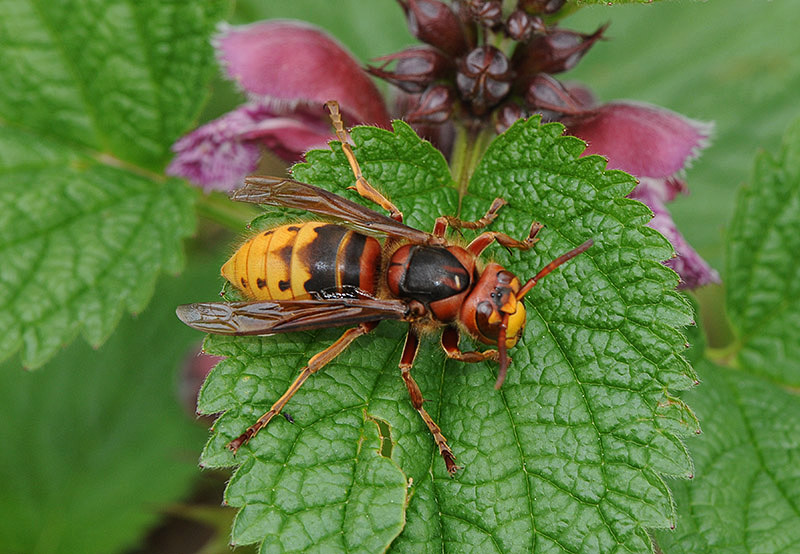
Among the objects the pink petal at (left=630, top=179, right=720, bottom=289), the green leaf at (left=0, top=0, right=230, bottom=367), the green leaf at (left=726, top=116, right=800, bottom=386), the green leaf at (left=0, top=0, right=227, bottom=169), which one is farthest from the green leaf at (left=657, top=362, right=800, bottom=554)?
the green leaf at (left=0, top=0, right=227, bottom=169)

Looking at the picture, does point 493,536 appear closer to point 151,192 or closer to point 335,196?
point 335,196

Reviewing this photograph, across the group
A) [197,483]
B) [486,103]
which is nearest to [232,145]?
[486,103]

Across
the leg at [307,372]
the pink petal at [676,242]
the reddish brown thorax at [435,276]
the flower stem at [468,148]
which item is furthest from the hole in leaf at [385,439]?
the pink petal at [676,242]

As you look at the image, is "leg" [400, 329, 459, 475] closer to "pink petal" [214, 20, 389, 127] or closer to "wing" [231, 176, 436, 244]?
"wing" [231, 176, 436, 244]

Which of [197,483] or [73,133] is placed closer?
[73,133]

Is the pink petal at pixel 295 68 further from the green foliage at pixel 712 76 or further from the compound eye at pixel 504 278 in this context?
the green foliage at pixel 712 76

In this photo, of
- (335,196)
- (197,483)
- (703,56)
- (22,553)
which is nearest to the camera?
(335,196)
